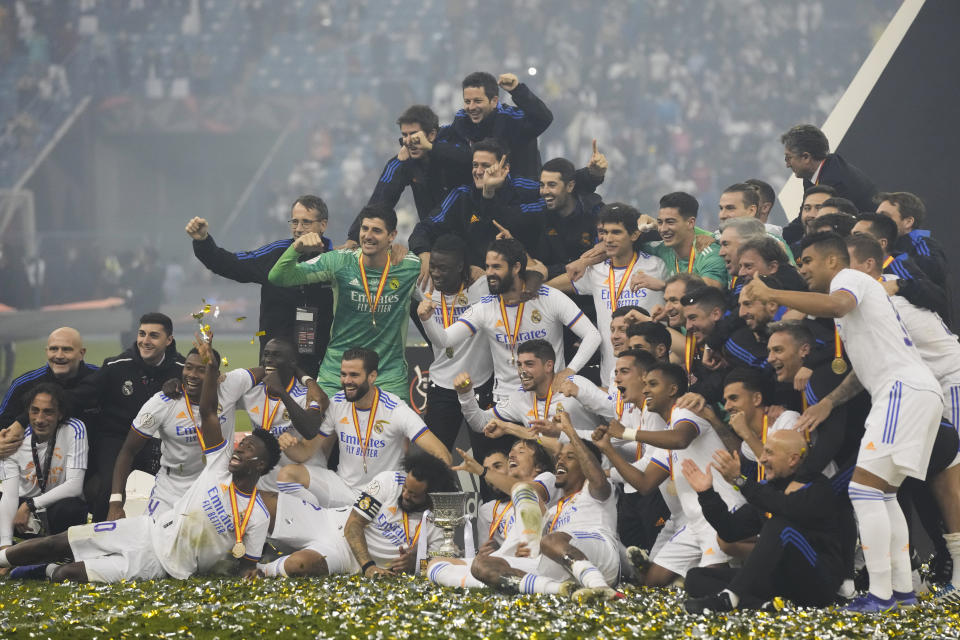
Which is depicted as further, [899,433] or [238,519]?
[238,519]

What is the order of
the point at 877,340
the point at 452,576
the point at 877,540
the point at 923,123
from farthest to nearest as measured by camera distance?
1. the point at 923,123
2. the point at 452,576
3. the point at 877,340
4. the point at 877,540

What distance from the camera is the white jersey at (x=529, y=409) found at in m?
7.23

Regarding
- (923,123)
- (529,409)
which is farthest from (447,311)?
(923,123)

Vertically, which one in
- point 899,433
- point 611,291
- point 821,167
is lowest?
point 899,433

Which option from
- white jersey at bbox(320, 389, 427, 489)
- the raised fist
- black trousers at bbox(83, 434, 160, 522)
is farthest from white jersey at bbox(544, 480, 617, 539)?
the raised fist

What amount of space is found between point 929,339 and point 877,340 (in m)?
0.92

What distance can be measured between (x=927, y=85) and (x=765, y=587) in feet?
19.8

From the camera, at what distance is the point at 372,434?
7.24 m

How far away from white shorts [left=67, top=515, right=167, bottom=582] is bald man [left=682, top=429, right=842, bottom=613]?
3.25 metres

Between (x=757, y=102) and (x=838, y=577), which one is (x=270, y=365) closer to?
(x=838, y=577)

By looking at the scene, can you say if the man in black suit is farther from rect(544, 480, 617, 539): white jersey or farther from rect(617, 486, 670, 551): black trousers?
rect(544, 480, 617, 539): white jersey

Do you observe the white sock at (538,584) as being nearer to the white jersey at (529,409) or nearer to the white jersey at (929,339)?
the white jersey at (529,409)

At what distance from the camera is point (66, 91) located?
1209 inches

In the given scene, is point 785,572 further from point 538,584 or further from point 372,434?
point 372,434
